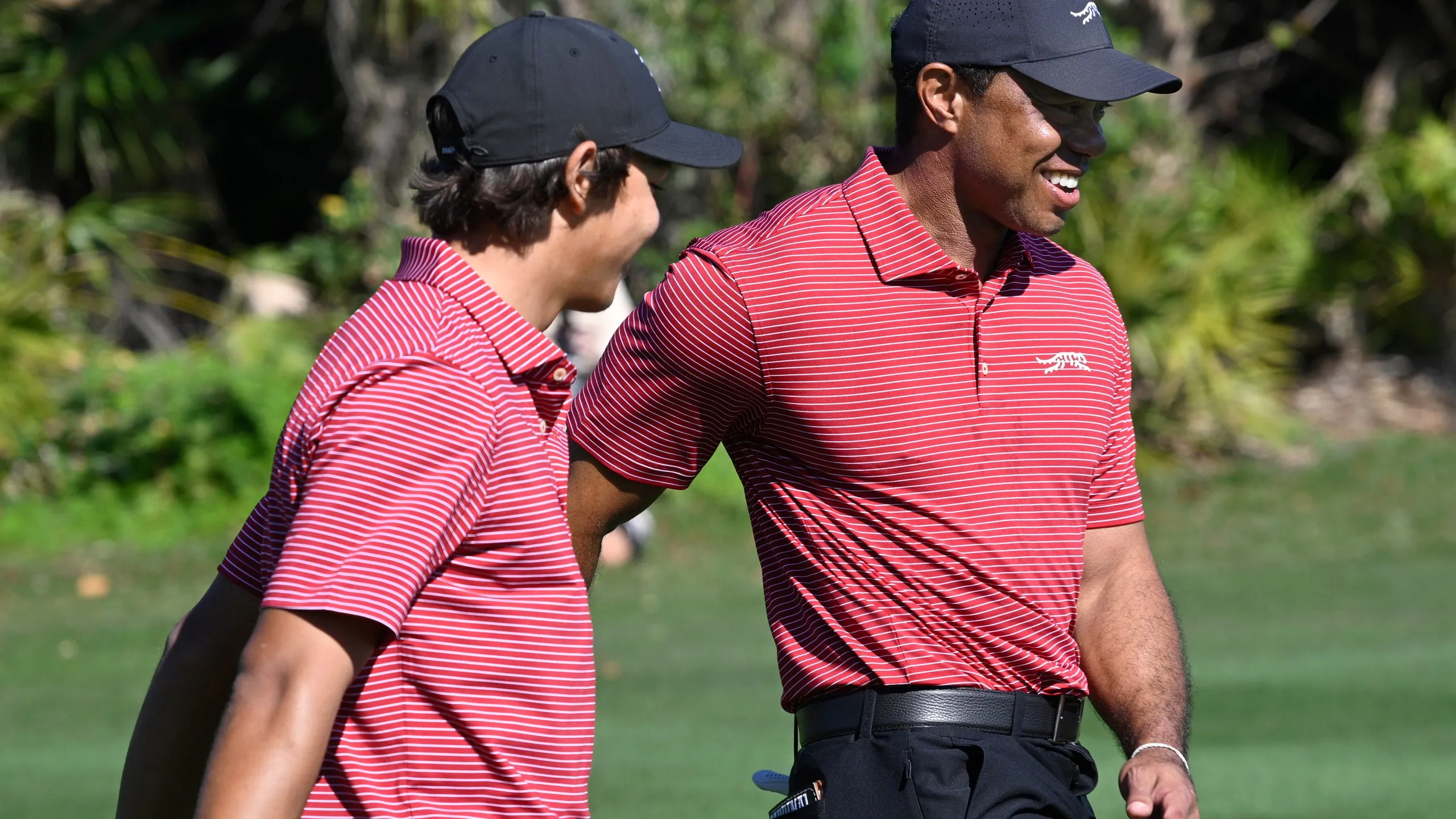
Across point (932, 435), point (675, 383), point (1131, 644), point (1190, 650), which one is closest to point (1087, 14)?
point (932, 435)

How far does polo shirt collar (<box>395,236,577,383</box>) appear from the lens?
2545mm

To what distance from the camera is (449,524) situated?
2350mm

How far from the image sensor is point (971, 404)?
11.0 feet

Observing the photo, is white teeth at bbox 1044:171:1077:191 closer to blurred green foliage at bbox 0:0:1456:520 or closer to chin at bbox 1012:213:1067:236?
chin at bbox 1012:213:1067:236

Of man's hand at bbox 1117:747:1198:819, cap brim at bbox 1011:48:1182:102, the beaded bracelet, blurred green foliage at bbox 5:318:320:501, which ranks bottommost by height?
blurred green foliage at bbox 5:318:320:501

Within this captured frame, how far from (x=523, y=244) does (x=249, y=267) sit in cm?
1402

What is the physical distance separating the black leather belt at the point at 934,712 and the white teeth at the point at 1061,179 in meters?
0.94

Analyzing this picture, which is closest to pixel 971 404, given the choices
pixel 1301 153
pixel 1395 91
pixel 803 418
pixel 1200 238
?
pixel 803 418

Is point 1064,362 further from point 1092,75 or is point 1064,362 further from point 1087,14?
point 1087,14

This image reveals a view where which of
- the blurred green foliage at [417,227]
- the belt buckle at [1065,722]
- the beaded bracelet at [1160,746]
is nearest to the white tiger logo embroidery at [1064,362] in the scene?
the belt buckle at [1065,722]

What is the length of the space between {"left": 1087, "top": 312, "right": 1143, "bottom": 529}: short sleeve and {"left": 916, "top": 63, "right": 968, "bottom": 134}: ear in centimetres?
51

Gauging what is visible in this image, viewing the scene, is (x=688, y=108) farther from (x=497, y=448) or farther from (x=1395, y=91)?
(x=497, y=448)

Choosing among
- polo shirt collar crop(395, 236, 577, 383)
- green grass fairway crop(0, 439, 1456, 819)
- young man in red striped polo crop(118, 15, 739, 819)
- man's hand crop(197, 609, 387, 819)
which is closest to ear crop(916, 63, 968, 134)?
young man in red striped polo crop(118, 15, 739, 819)

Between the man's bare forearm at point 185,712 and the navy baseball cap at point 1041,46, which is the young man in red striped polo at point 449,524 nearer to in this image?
the man's bare forearm at point 185,712
